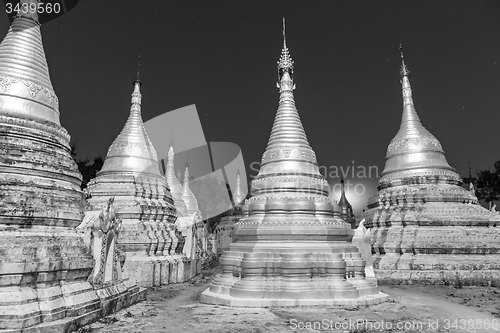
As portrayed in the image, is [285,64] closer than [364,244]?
No

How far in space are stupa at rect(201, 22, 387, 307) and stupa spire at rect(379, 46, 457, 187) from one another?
8.70 metres

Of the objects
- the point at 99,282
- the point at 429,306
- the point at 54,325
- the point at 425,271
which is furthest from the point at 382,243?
the point at 54,325

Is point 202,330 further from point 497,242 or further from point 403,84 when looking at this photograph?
point 403,84

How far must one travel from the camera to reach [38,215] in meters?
10.3

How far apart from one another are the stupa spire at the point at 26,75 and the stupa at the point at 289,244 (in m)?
7.84

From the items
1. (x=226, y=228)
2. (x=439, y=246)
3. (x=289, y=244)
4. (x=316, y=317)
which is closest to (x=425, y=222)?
(x=439, y=246)

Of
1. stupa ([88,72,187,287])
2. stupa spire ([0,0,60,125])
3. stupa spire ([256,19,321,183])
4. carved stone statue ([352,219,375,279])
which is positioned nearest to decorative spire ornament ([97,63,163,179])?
stupa ([88,72,187,287])

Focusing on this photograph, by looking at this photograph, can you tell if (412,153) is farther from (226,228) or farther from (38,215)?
(226,228)

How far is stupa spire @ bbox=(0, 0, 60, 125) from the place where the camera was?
457 inches

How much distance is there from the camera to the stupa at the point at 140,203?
1994 centimetres

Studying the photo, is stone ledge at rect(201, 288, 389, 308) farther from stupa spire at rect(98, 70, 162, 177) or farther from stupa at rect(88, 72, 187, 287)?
stupa spire at rect(98, 70, 162, 177)

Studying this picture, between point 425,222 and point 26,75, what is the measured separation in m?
19.1

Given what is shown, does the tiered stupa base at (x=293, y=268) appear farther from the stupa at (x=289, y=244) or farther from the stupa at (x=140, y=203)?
the stupa at (x=140, y=203)

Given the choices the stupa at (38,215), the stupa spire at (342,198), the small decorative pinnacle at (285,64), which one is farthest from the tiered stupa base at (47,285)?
the stupa spire at (342,198)
